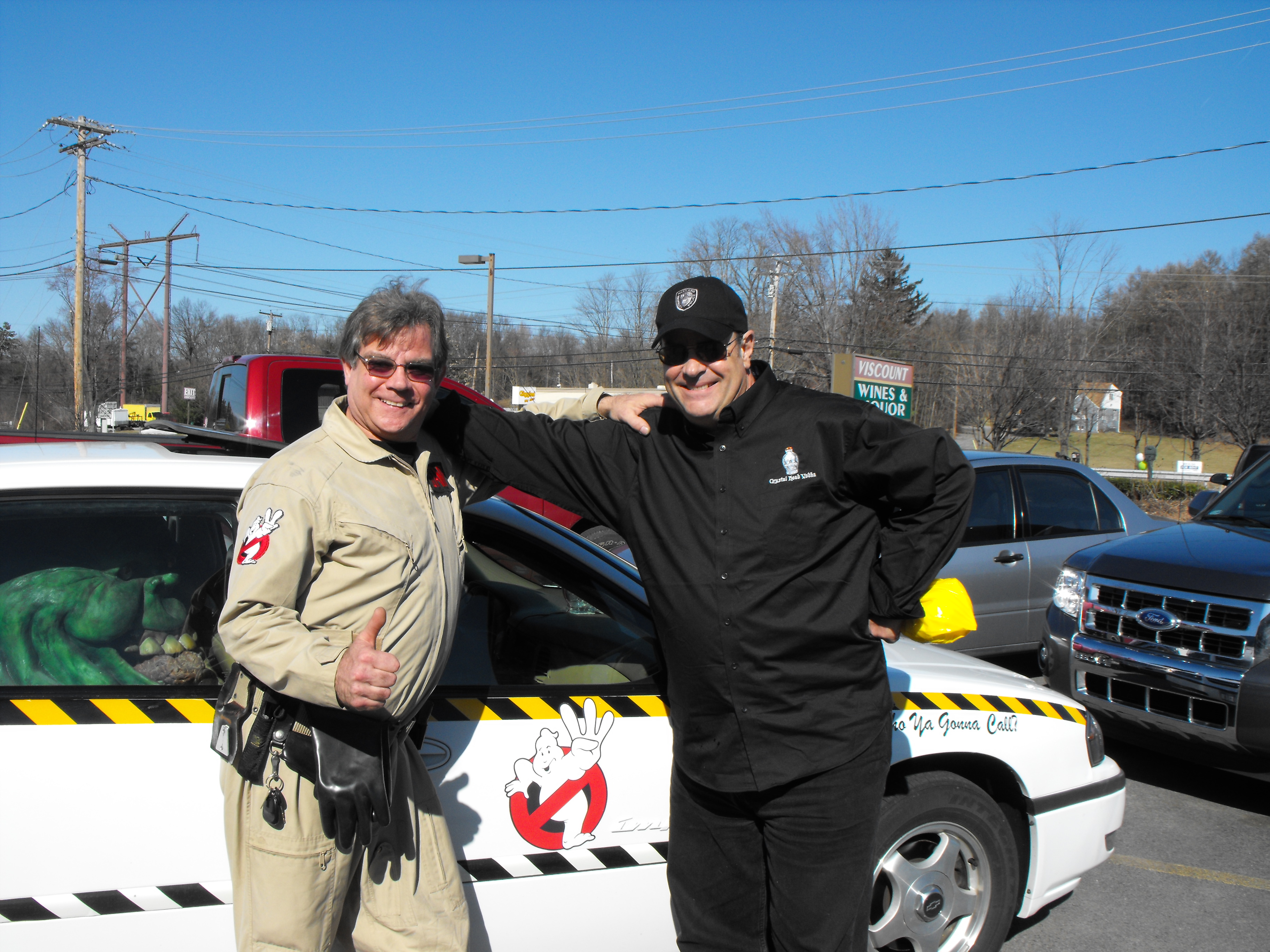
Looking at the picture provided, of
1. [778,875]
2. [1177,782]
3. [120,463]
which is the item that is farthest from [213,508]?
[1177,782]

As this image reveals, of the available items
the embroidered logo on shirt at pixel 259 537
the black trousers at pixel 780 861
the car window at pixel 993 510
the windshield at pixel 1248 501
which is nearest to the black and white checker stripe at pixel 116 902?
the embroidered logo on shirt at pixel 259 537

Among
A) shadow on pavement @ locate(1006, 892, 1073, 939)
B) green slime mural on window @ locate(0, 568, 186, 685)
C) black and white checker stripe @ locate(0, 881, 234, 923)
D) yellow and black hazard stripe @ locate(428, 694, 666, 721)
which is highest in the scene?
green slime mural on window @ locate(0, 568, 186, 685)

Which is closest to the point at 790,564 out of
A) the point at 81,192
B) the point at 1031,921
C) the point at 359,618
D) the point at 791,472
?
the point at 791,472

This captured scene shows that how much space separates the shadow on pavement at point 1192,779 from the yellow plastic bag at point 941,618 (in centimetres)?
327

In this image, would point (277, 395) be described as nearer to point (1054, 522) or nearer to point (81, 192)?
point (1054, 522)

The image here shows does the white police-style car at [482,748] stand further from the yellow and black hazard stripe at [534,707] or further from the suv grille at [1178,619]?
the suv grille at [1178,619]

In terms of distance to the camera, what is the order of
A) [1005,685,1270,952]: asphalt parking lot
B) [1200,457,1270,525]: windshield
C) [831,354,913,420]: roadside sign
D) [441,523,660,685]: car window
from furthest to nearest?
[831,354,913,420]: roadside sign → [1200,457,1270,525]: windshield → [1005,685,1270,952]: asphalt parking lot → [441,523,660,685]: car window

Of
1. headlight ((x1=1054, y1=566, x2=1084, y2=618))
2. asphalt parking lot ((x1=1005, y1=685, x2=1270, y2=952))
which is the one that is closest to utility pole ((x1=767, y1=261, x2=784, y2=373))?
headlight ((x1=1054, y1=566, x2=1084, y2=618))

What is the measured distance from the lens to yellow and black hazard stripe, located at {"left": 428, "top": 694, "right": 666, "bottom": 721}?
2207mm

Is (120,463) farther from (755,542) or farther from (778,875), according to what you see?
(778,875)

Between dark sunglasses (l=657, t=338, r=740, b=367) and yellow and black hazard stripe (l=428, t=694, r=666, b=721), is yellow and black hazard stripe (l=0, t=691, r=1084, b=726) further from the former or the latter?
dark sunglasses (l=657, t=338, r=740, b=367)

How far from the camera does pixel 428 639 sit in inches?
74.0

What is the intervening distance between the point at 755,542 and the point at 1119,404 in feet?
220

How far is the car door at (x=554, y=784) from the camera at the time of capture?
221 cm
